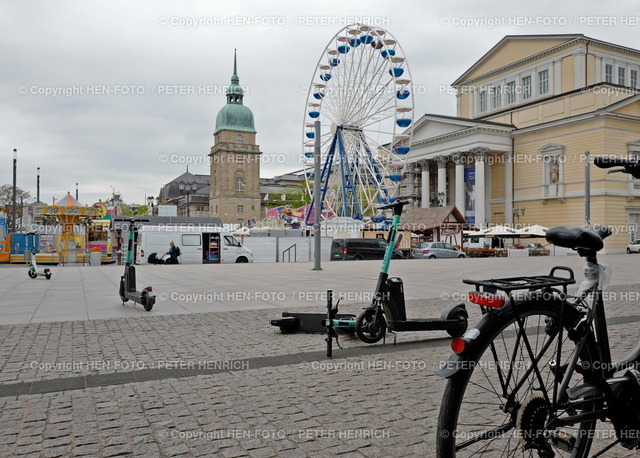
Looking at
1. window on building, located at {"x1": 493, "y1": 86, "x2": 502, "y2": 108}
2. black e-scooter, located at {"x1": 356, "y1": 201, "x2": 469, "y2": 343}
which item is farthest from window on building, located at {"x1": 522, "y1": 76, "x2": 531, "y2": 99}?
black e-scooter, located at {"x1": 356, "y1": 201, "x2": 469, "y2": 343}

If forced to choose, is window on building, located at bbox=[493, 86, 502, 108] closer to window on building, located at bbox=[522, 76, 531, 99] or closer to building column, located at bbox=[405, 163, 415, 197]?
window on building, located at bbox=[522, 76, 531, 99]

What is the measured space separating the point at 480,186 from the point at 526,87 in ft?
40.6

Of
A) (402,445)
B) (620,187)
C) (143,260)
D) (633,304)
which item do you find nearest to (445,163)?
(620,187)

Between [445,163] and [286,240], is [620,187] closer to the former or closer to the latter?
[445,163]

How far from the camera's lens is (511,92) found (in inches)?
2478

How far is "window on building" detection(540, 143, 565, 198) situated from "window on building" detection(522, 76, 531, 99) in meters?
8.15

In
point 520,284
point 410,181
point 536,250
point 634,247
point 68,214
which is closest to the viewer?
point 520,284

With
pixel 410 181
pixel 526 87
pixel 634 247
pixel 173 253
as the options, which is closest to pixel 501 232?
pixel 634 247

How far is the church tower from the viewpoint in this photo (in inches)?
4432

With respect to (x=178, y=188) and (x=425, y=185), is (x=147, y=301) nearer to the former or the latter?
(x=425, y=185)

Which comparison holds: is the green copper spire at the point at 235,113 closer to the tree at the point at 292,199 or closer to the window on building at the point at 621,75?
the tree at the point at 292,199

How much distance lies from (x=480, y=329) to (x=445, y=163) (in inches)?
2660

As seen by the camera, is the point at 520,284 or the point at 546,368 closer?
the point at 520,284

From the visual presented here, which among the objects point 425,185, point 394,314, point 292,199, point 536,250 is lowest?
point 536,250
